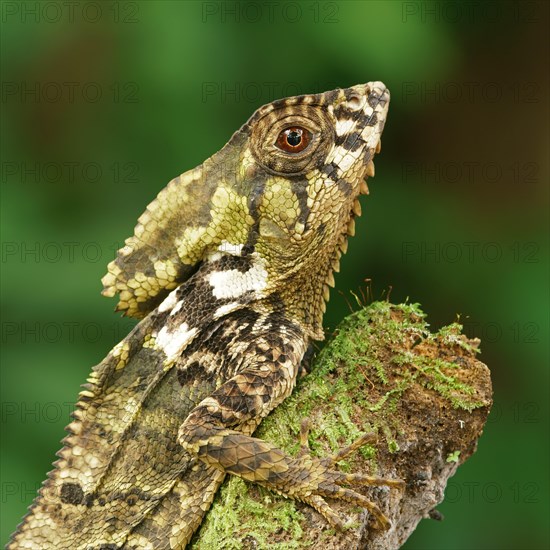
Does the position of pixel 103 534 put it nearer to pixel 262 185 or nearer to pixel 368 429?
pixel 368 429

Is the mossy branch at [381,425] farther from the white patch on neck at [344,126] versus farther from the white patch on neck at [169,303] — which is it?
the white patch on neck at [344,126]

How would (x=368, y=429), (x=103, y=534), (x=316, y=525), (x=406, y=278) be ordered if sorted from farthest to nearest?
(x=406, y=278)
(x=103, y=534)
(x=368, y=429)
(x=316, y=525)

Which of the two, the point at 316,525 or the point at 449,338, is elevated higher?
the point at 449,338

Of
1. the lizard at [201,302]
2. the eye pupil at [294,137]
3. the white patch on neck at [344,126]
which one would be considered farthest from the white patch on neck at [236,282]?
the white patch on neck at [344,126]

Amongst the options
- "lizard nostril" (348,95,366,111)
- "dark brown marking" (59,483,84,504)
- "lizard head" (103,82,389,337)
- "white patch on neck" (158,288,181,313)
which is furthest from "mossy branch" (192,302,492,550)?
"lizard nostril" (348,95,366,111)

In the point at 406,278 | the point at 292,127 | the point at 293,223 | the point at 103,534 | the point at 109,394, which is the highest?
the point at 406,278

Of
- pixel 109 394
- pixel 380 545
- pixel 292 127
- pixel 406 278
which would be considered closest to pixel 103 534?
pixel 109 394
